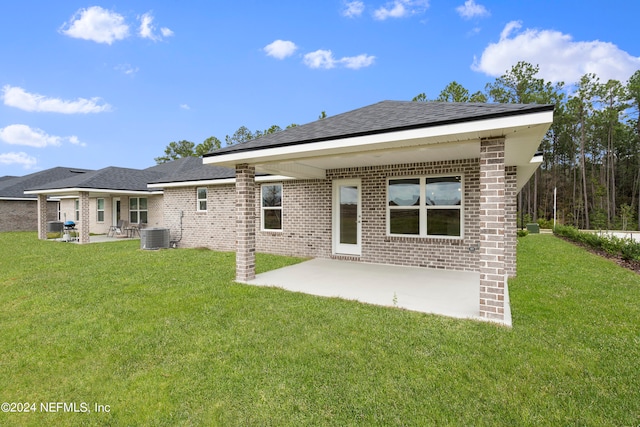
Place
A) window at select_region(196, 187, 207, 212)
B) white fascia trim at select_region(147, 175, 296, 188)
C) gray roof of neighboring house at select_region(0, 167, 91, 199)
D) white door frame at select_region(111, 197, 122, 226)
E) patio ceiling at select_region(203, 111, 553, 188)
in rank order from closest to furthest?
patio ceiling at select_region(203, 111, 553, 188) < white fascia trim at select_region(147, 175, 296, 188) < window at select_region(196, 187, 207, 212) < white door frame at select_region(111, 197, 122, 226) < gray roof of neighboring house at select_region(0, 167, 91, 199)

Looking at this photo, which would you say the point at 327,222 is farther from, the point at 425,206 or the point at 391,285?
the point at 391,285

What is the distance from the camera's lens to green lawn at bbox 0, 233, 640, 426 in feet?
A: 8.10

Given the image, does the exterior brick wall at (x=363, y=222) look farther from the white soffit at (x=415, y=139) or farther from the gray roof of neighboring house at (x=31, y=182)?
the gray roof of neighboring house at (x=31, y=182)

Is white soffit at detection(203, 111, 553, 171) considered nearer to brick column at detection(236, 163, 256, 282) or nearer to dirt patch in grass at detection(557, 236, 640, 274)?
brick column at detection(236, 163, 256, 282)

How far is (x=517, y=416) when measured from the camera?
2.38m

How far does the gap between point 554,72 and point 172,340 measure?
131 feet

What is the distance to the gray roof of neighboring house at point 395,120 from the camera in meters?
4.09

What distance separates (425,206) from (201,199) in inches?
369

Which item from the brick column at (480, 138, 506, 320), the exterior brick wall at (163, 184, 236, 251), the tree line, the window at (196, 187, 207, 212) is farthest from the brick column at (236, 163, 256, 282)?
the tree line

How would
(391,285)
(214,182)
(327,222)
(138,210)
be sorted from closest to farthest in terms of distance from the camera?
(391,285)
(327,222)
(214,182)
(138,210)

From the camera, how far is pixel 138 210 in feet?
58.2

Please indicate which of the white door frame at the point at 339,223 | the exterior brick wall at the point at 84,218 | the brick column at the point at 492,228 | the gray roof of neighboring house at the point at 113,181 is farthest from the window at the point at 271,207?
the exterior brick wall at the point at 84,218

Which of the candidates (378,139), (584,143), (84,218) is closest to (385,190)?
(378,139)

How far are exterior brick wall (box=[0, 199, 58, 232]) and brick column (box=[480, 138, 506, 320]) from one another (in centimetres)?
2994
